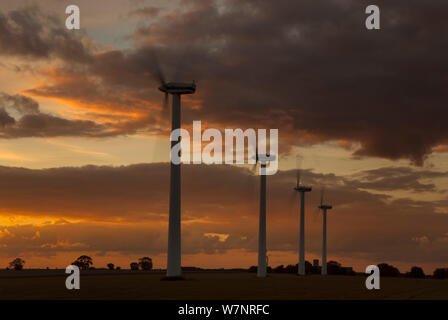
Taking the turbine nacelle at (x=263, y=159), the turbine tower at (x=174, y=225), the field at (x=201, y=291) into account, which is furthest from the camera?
the turbine nacelle at (x=263, y=159)

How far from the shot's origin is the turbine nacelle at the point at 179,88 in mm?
117438

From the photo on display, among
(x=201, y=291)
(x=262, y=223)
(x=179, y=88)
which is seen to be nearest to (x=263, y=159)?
(x=262, y=223)

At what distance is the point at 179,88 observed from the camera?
117500 mm

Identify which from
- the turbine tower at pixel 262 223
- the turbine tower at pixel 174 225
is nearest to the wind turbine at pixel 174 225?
the turbine tower at pixel 174 225

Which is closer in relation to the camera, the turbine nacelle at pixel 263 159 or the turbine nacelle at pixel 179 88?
the turbine nacelle at pixel 179 88

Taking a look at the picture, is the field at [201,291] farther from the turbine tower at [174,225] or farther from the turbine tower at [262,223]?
the turbine tower at [262,223]

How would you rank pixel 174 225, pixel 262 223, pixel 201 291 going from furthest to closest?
pixel 262 223
pixel 174 225
pixel 201 291

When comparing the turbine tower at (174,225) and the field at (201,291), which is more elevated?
the turbine tower at (174,225)

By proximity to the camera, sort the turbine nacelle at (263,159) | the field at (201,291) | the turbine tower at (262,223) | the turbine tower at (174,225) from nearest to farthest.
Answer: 1. the field at (201,291)
2. the turbine tower at (174,225)
3. the turbine tower at (262,223)
4. the turbine nacelle at (263,159)

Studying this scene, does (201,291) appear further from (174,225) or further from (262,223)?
(262,223)

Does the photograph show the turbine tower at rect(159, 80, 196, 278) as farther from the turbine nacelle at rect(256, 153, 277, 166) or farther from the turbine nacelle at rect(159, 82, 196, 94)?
the turbine nacelle at rect(256, 153, 277, 166)
